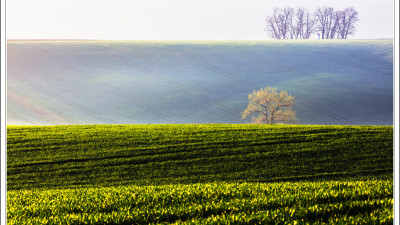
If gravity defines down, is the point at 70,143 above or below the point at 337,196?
below

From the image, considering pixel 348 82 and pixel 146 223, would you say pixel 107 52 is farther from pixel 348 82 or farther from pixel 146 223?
pixel 146 223

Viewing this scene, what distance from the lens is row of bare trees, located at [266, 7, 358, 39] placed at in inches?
562

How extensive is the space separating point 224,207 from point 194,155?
1186cm

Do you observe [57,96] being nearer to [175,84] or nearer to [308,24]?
[175,84]

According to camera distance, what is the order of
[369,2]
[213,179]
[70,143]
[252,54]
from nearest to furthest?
[369,2] → [213,179] → [70,143] → [252,54]

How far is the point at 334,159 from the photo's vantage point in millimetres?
16547

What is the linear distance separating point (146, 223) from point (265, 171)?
10640 millimetres

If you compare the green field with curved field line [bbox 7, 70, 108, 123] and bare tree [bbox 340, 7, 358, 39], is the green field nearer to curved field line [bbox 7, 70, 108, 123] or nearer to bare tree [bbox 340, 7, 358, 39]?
bare tree [bbox 340, 7, 358, 39]

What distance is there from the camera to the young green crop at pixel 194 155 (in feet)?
49.7

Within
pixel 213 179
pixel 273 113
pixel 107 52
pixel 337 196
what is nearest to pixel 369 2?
pixel 337 196

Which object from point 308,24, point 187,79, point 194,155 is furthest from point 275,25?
point 187,79

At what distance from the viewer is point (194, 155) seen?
17.5m

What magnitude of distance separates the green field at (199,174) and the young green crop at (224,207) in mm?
17

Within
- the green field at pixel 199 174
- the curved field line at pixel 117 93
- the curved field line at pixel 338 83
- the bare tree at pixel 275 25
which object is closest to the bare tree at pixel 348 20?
the bare tree at pixel 275 25
